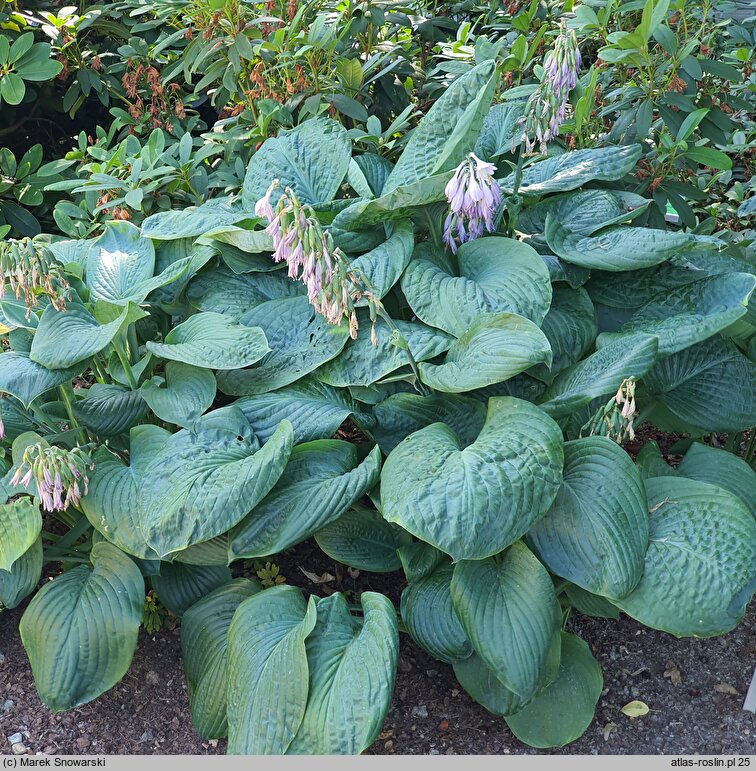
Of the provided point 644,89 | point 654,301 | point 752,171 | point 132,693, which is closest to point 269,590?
point 132,693

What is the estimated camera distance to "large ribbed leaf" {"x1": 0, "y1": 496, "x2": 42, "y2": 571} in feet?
6.00

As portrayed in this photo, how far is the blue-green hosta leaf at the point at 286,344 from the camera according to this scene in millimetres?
2086

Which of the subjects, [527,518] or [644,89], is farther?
[644,89]

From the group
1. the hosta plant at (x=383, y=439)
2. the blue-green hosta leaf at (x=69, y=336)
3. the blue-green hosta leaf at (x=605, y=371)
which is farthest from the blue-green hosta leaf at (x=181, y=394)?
the blue-green hosta leaf at (x=605, y=371)

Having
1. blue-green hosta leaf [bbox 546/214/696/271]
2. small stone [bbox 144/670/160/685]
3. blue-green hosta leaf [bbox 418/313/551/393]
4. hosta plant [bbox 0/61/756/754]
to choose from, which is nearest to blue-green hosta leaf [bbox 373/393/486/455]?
hosta plant [bbox 0/61/756/754]

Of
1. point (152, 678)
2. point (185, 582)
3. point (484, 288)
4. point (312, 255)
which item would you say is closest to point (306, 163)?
point (484, 288)

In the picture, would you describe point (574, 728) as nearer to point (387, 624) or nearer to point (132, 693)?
point (387, 624)

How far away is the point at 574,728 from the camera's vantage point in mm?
1877

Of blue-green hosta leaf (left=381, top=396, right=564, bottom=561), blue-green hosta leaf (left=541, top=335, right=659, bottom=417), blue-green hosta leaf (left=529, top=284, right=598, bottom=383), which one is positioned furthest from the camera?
blue-green hosta leaf (left=529, top=284, right=598, bottom=383)

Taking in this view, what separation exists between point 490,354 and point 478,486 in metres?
0.33

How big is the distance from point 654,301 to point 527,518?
0.91 m

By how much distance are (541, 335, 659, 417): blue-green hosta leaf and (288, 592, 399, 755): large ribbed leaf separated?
24.3 inches

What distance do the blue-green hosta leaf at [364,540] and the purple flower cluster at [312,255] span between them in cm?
55

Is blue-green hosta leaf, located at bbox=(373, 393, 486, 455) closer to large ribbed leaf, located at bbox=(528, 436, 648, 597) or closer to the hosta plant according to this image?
the hosta plant
